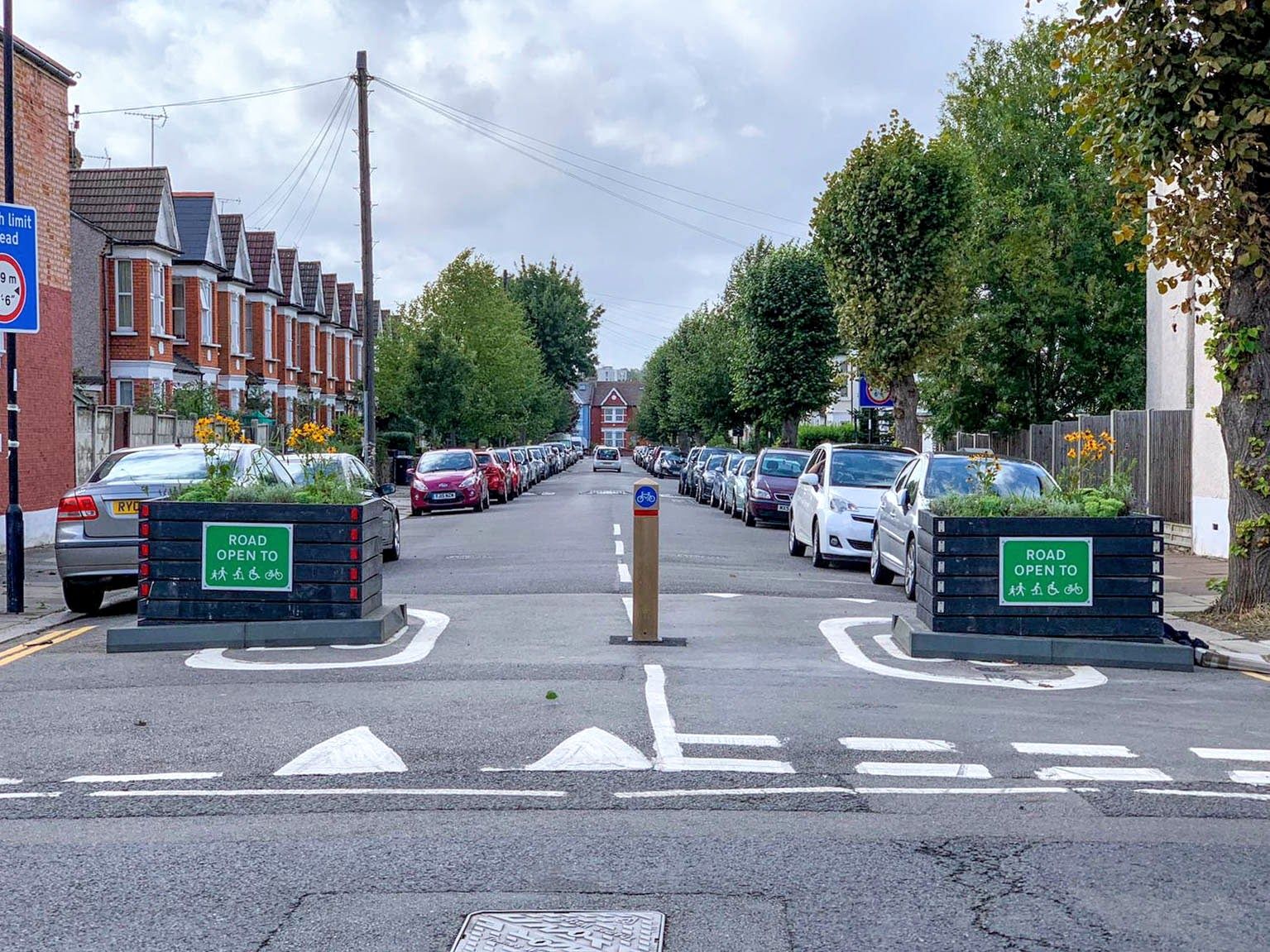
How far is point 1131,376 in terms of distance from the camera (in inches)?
1325

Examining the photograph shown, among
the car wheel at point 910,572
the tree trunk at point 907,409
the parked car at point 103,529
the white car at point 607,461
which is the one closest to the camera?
the parked car at point 103,529

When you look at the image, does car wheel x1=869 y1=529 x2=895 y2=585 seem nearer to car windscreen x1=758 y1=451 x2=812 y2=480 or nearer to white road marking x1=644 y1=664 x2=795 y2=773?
white road marking x1=644 y1=664 x2=795 y2=773

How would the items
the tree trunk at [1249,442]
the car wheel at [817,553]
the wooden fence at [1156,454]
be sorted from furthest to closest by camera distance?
1. the wooden fence at [1156,454]
2. the car wheel at [817,553]
3. the tree trunk at [1249,442]

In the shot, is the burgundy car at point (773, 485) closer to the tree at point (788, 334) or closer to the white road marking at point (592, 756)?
the tree at point (788, 334)

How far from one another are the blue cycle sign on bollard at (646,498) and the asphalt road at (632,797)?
111 centimetres

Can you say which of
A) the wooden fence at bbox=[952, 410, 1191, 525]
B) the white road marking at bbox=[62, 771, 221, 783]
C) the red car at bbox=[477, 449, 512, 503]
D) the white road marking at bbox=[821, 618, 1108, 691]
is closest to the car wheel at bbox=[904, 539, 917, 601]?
the white road marking at bbox=[821, 618, 1108, 691]

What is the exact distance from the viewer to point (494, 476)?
138ft

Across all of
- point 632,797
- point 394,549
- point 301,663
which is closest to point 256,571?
point 301,663

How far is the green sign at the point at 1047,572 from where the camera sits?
35.6ft

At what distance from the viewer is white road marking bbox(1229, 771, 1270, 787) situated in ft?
22.6

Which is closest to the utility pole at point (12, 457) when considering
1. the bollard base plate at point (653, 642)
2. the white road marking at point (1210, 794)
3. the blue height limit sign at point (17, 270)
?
the blue height limit sign at point (17, 270)

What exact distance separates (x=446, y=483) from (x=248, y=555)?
933 inches

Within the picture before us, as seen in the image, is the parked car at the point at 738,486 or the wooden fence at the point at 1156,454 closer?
the wooden fence at the point at 1156,454

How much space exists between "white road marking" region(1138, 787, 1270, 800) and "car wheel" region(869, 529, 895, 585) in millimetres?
10475
